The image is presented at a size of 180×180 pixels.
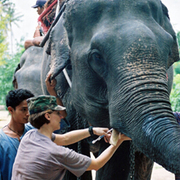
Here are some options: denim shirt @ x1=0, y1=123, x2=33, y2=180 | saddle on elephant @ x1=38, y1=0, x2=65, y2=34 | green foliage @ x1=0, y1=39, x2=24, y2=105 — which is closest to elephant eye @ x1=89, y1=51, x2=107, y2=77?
denim shirt @ x1=0, y1=123, x2=33, y2=180

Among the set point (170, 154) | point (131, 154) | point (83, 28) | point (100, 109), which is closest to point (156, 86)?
point (170, 154)

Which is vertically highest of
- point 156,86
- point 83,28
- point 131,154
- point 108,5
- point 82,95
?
point 108,5

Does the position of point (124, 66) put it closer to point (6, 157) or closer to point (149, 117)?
point (149, 117)

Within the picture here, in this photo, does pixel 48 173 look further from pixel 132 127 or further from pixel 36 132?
pixel 132 127

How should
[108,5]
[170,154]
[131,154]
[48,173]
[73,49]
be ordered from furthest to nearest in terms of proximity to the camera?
[131,154] < [73,49] < [108,5] < [48,173] < [170,154]

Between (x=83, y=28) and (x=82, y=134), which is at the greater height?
(x=83, y=28)

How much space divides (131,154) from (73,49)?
3.44ft

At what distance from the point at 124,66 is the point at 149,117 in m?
0.41

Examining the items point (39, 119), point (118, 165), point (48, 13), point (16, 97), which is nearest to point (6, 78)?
point (48, 13)

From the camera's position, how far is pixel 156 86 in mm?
2045

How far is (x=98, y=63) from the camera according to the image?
248 cm

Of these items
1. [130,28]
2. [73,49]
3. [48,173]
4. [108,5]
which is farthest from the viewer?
[73,49]

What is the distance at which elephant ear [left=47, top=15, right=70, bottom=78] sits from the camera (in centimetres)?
279

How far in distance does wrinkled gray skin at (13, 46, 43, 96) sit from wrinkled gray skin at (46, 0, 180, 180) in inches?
46.8
